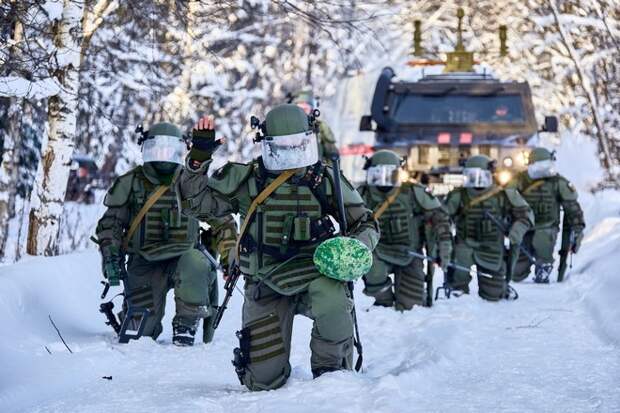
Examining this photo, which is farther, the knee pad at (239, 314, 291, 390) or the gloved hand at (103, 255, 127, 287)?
the gloved hand at (103, 255, 127, 287)

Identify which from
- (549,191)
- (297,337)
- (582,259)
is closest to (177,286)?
(297,337)

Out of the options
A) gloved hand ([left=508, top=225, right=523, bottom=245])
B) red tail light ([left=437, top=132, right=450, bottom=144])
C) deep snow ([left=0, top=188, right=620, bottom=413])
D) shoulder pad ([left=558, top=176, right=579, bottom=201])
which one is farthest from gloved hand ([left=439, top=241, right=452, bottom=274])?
red tail light ([left=437, top=132, right=450, bottom=144])

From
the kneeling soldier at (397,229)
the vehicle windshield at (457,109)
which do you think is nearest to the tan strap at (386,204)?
the kneeling soldier at (397,229)

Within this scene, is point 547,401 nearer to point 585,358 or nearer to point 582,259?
point 585,358

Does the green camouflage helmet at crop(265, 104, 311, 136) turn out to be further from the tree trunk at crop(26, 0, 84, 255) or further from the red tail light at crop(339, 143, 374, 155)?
the red tail light at crop(339, 143, 374, 155)

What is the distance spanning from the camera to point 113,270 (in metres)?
7.15

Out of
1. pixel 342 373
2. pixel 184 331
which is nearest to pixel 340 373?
pixel 342 373

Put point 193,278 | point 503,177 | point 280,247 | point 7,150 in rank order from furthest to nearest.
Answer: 1. point 503,177
2. point 7,150
3. point 193,278
4. point 280,247

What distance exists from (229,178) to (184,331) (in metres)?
1.98

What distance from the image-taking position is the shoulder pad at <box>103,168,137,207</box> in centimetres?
741

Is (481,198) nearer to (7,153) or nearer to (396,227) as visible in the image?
(396,227)

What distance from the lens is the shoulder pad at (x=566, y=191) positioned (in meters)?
12.7

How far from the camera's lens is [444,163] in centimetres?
1405

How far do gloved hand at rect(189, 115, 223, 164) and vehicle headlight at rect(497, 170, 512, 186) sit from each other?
8.10 meters
